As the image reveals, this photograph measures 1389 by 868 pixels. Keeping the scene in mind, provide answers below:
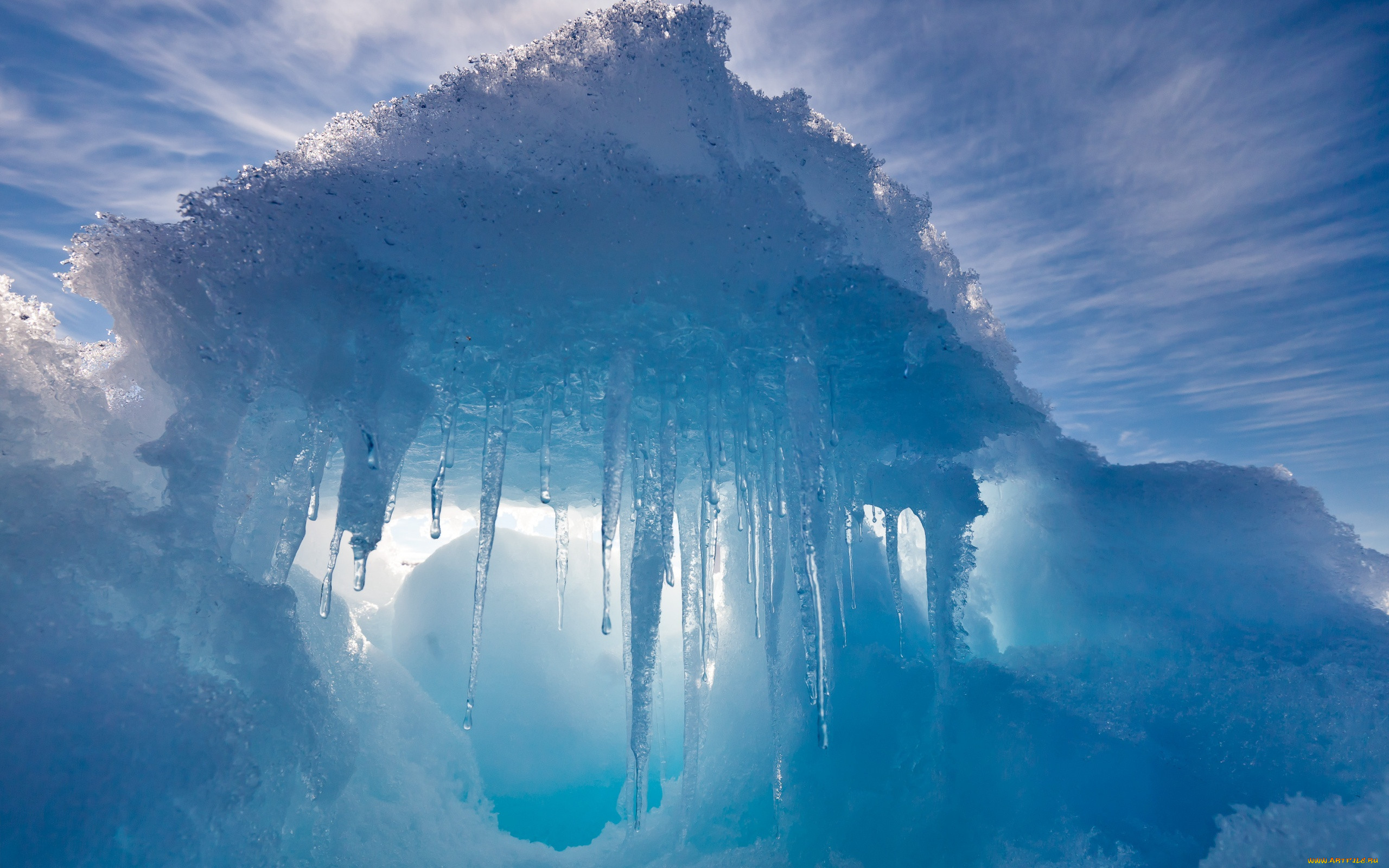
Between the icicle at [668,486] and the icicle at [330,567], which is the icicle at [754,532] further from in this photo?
the icicle at [330,567]

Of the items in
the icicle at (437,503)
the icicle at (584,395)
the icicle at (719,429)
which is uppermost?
the icicle at (584,395)

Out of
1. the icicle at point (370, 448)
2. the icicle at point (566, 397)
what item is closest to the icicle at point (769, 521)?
the icicle at point (566, 397)

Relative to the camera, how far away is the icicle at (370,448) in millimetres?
4730

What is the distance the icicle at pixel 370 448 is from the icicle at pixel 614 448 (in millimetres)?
1938

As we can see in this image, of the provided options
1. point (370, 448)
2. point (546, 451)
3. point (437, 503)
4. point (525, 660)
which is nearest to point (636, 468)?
point (546, 451)

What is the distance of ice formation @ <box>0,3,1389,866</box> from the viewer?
14.8 ft

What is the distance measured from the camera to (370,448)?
4730 millimetres

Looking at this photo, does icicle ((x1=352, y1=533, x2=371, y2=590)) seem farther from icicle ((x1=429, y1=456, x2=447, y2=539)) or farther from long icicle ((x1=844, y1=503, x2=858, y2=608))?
long icicle ((x1=844, y1=503, x2=858, y2=608))

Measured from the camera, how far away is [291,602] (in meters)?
5.32

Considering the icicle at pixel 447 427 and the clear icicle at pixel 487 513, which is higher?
the icicle at pixel 447 427

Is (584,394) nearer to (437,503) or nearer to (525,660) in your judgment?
(437,503)

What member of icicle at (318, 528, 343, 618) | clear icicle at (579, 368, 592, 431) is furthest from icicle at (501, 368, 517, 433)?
icicle at (318, 528, 343, 618)

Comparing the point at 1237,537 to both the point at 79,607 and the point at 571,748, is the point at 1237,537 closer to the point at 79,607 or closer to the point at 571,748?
the point at 571,748

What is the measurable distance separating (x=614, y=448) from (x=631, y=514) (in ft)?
10.7
